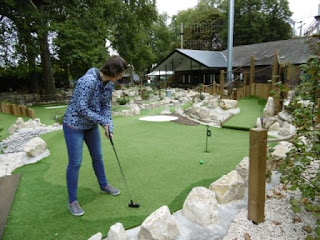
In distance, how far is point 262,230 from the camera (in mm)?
2000

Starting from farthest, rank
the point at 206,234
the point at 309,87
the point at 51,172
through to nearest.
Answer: the point at 51,172 → the point at 206,234 → the point at 309,87

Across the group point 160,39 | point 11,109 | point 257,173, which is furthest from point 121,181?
point 160,39

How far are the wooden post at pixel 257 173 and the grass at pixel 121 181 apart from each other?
2.14 feet

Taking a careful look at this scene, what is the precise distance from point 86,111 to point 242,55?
58.9 ft

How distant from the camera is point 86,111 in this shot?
2016mm

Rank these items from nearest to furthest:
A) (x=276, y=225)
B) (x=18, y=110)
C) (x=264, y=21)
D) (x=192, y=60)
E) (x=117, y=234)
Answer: (x=117, y=234), (x=276, y=225), (x=18, y=110), (x=192, y=60), (x=264, y=21)

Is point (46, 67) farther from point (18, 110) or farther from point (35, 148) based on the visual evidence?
point (35, 148)

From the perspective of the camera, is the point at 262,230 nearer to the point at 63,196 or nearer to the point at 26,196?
the point at 63,196

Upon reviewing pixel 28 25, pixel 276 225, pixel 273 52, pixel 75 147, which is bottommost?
pixel 276 225

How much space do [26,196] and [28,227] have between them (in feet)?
2.08

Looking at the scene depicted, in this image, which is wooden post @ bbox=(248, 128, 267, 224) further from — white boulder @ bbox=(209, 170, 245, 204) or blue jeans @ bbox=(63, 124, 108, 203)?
blue jeans @ bbox=(63, 124, 108, 203)

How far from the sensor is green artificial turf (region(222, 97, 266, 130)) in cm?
546

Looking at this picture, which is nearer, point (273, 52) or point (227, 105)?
point (227, 105)

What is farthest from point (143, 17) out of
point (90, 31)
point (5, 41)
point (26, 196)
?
point (26, 196)
